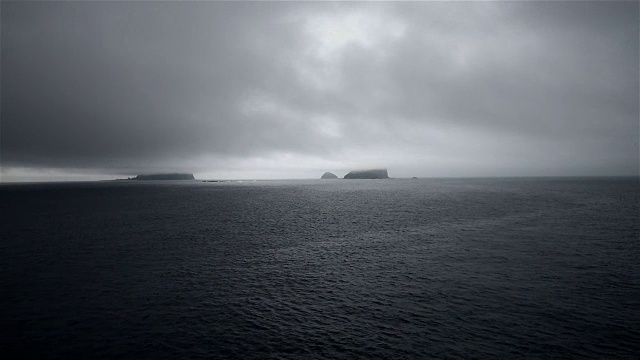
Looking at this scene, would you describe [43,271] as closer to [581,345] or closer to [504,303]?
[504,303]

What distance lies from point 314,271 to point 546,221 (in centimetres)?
8616

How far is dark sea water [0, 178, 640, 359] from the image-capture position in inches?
1171

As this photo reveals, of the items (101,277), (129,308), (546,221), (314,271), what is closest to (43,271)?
(101,277)

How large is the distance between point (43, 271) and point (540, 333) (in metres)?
70.6

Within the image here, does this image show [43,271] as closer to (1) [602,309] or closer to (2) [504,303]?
(2) [504,303]

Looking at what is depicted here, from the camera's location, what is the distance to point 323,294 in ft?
139

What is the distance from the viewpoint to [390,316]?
117 ft

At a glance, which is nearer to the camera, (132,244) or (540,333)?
(540,333)

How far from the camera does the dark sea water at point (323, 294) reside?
29.7 meters

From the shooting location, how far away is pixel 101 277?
4825 cm

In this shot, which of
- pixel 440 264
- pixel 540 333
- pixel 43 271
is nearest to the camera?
pixel 540 333

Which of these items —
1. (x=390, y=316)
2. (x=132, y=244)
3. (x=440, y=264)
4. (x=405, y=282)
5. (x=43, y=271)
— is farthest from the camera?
(x=132, y=244)

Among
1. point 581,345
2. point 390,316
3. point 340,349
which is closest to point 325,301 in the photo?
point 390,316

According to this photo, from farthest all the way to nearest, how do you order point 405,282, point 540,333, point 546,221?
point 546,221 < point 405,282 < point 540,333
